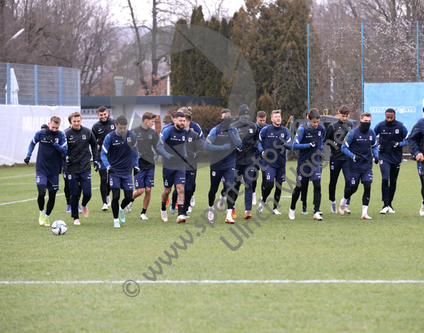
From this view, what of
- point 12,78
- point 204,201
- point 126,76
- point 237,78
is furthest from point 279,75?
point 204,201

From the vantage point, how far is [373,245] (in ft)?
26.0

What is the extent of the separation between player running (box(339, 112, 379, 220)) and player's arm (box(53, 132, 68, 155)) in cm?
530

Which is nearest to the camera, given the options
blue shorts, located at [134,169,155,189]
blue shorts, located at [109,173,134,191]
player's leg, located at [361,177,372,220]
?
blue shorts, located at [109,173,134,191]

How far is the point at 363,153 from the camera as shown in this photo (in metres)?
10.5

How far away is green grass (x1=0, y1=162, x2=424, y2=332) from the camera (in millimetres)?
4773

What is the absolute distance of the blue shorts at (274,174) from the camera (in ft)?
35.4

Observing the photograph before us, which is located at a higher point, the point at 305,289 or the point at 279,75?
the point at 279,75

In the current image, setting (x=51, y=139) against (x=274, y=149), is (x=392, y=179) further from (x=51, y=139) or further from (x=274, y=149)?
(x=51, y=139)

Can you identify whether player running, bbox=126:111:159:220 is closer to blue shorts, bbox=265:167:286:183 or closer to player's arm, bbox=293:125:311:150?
blue shorts, bbox=265:167:286:183

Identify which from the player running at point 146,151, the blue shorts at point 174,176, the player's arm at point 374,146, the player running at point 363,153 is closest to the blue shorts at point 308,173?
the player running at point 363,153

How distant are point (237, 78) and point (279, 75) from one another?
4046 millimetres

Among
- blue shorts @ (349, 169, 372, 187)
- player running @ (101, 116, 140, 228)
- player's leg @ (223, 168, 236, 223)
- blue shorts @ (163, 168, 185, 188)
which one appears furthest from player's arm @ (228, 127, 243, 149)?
blue shorts @ (349, 169, 372, 187)

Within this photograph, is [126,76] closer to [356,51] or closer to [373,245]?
[356,51]

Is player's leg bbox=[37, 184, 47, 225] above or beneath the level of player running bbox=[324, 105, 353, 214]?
beneath
